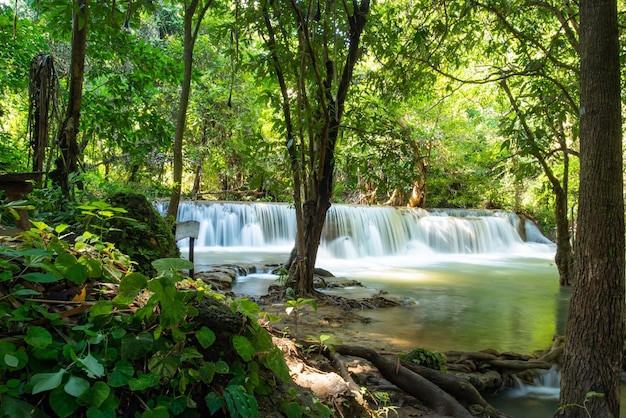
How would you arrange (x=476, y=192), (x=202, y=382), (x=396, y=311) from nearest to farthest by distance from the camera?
(x=202, y=382) < (x=396, y=311) < (x=476, y=192)

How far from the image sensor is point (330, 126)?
671 centimetres

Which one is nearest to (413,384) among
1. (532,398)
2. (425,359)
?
(425,359)

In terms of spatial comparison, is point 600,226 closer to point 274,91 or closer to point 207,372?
point 207,372

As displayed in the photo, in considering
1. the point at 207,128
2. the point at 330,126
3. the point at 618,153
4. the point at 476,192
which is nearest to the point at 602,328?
the point at 618,153

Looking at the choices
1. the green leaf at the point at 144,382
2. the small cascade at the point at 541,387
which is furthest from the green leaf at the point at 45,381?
the small cascade at the point at 541,387

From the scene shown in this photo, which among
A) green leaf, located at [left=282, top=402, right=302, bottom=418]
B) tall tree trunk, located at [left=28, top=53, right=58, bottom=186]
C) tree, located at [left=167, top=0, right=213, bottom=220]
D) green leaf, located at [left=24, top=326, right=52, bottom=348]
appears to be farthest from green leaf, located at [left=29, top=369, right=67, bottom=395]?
tree, located at [left=167, top=0, right=213, bottom=220]

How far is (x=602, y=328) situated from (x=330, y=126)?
444 cm

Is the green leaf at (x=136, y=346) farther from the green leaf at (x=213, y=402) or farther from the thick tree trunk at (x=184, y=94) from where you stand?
the thick tree trunk at (x=184, y=94)

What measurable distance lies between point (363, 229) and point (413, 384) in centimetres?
1416

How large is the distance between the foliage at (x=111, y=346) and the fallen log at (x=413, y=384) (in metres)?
1.54

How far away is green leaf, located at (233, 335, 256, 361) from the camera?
1.83 m

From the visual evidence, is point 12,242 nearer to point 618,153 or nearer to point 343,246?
point 618,153

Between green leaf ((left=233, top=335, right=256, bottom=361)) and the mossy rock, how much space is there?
1.22 m

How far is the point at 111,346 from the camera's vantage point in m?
1.61
